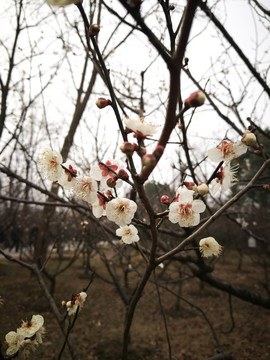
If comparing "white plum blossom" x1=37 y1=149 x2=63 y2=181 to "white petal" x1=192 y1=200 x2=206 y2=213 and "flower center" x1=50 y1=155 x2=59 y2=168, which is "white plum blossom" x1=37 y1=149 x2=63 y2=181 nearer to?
"flower center" x1=50 y1=155 x2=59 y2=168

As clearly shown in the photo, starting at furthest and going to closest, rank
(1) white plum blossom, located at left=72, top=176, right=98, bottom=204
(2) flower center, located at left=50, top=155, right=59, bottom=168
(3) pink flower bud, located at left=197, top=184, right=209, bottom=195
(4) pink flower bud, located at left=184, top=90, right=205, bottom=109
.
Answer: (2) flower center, located at left=50, top=155, right=59, bottom=168
(1) white plum blossom, located at left=72, top=176, right=98, bottom=204
(3) pink flower bud, located at left=197, top=184, right=209, bottom=195
(4) pink flower bud, located at left=184, top=90, right=205, bottom=109

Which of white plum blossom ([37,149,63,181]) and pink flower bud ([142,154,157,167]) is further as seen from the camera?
white plum blossom ([37,149,63,181])

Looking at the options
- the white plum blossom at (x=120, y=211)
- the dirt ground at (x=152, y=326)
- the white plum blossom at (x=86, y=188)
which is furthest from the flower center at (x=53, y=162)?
the dirt ground at (x=152, y=326)

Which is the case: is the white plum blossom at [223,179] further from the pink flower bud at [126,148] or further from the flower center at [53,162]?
the flower center at [53,162]

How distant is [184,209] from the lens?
0.97 meters

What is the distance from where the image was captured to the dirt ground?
13.7 feet

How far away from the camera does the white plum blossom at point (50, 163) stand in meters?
1.09

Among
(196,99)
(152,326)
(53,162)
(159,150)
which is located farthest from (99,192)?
(152,326)

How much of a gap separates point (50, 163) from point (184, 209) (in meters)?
0.68

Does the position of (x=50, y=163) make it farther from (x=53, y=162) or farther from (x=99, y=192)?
(x=99, y=192)

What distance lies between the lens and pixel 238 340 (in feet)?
16.0

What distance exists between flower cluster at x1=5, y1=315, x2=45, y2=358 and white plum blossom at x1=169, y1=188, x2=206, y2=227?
3.11 ft

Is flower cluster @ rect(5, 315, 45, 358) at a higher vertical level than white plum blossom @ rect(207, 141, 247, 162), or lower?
lower

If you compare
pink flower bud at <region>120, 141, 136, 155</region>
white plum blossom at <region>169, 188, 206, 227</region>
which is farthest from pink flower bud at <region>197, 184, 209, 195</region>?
pink flower bud at <region>120, 141, 136, 155</region>
